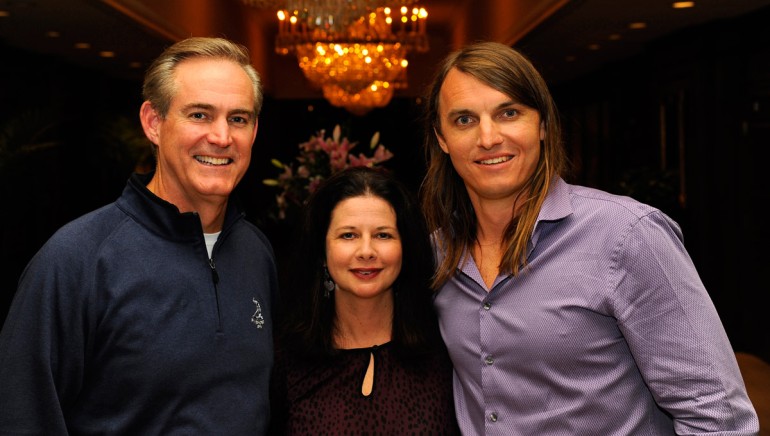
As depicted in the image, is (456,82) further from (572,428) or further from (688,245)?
(688,245)

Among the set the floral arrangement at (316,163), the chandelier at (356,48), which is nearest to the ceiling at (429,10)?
the chandelier at (356,48)

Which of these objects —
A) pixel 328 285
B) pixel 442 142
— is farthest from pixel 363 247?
pixel 442 142

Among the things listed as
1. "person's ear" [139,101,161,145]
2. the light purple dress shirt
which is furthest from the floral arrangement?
the light purple dress shirt

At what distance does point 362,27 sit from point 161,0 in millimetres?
2058

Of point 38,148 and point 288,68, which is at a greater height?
point 288,68

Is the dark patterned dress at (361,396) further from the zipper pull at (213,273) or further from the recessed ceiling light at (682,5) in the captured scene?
the recessed ceiling light at (682,5)

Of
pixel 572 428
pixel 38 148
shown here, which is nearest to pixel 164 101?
pixel 572 428

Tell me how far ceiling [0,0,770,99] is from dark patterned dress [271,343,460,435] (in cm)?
381

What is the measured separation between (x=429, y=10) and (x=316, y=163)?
28.3 ft

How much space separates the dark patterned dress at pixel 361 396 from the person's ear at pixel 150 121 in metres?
0.75

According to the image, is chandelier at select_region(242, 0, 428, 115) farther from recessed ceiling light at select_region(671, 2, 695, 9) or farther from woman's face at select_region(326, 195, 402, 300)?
woman's face at select_region(326, 195, 402, 300)

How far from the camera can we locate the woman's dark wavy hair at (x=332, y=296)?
2.33 m

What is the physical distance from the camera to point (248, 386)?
1990 mm

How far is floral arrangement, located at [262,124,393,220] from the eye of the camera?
4.59m
